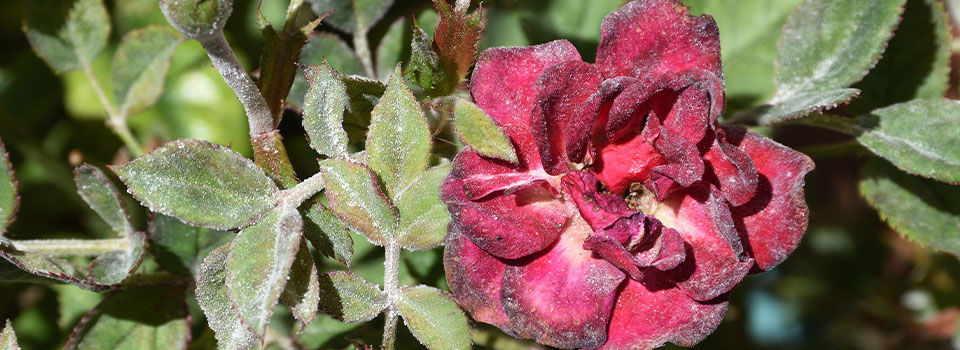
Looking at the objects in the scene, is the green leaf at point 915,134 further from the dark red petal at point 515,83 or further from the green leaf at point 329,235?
the green leaf at point 329,235

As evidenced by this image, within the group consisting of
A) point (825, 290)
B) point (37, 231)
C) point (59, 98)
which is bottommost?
point (825, 290)

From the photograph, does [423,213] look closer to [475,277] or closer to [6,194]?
[475,277]

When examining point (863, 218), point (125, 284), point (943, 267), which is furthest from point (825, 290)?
point (125, 284)

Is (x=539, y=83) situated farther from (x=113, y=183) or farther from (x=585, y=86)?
(x=113, y=183)

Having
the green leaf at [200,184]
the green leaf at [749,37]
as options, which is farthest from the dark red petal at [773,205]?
the green leaf at [749,37]

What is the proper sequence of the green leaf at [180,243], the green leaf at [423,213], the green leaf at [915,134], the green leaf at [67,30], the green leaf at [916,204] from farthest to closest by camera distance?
the green leaf at [67,30], the green leaf at [916,204], the green leaf at [180,243], the green leaf at [915,134], the green leaf at [423,213]

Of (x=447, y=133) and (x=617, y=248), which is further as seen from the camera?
(x=447, y=133)
